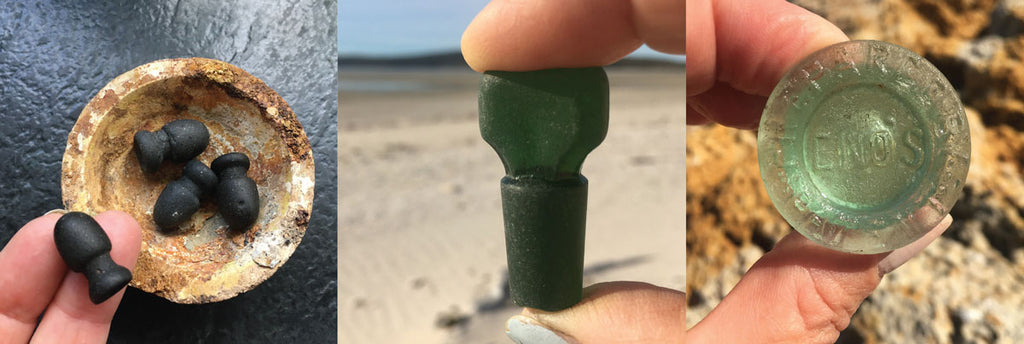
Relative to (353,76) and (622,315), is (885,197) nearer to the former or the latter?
(622,315)

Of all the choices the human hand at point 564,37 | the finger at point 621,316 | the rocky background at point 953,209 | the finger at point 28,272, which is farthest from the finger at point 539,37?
the rocky background at point 953,209

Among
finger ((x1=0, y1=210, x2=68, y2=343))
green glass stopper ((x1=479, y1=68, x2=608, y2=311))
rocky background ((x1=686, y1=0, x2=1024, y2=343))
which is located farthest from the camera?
rocky background ((x1=686, y1=0, x2=1024, y2=343))

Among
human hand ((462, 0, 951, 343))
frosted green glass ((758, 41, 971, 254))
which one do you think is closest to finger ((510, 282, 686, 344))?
human hand ((462, 0, 951, 343))

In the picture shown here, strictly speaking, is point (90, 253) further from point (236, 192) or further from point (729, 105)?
point (729, 105)

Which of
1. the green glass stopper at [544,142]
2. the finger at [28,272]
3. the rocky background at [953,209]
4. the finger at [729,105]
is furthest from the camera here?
the rocky background at [953,209]

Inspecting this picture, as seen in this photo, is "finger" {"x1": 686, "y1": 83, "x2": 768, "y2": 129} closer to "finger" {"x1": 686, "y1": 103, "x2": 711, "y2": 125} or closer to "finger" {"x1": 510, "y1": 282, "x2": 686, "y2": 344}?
"finger" {"x1": 686, "y1": 103, "x2": 711, "y2": 125}

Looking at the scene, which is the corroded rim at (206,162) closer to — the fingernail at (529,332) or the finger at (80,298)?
the finger at (80,298)
